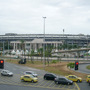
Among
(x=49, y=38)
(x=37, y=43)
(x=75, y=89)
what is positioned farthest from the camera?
(x=49, y=38)

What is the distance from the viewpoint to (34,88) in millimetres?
19797

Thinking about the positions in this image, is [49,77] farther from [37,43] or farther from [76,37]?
[76,37]

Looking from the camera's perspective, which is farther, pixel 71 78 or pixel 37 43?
pixel 37 43

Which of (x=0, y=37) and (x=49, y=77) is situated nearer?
(x=49, y=77)

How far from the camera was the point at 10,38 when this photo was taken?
411 ft

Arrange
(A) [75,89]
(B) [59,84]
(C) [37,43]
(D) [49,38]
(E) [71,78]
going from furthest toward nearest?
1. (D) [49,38]
2. (C) [37,43]
3. (E) [71,78]
4. (B) [59,84]
5. (A) [75,89]

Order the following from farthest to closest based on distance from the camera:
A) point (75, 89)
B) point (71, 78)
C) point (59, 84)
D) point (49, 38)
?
point (49, 38) < point (71, 78) < point (59, 84) < point (75, 89)

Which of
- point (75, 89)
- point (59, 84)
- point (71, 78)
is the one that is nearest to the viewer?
point (75, 89)

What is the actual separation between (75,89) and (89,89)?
1824 millimetres

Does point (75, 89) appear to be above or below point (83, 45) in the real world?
below

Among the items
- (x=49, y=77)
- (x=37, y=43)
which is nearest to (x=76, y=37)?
(x=37, y=43)

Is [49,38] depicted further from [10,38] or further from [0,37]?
[0,37]

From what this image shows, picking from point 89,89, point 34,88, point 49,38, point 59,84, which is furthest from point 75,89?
point 49,38

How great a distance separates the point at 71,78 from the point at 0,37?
11297 cm
